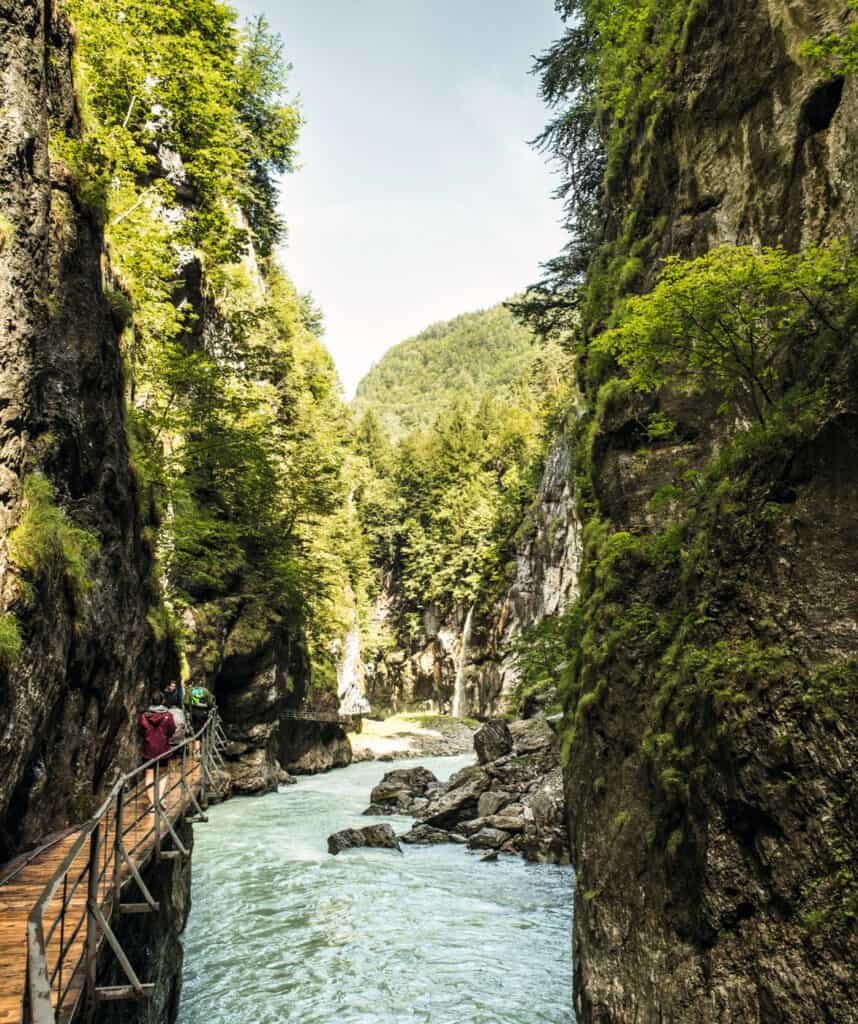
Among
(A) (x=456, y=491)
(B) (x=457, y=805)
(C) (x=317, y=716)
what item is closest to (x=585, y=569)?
(B) (x=457, y=805)

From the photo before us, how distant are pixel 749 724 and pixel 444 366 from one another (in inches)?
5970

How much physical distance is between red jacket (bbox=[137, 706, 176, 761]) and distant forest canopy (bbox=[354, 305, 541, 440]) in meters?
110

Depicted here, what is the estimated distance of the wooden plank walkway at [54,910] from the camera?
4258 millimetres

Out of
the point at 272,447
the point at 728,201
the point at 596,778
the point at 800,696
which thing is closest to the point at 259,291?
the point at 272,447

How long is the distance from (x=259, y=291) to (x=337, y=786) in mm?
22860

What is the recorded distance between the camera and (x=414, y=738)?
3947 cm

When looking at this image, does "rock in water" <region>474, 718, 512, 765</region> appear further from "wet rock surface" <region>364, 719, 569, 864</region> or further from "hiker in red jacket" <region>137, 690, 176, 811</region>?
"hiker in red jacket" <region>137, 690, 176, 811</region>

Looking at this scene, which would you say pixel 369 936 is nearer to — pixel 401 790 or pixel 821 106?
pixel 401 790

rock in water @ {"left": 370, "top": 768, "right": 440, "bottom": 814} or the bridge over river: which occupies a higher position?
the bridge over river

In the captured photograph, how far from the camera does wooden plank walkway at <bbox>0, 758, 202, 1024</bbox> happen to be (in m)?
4.26

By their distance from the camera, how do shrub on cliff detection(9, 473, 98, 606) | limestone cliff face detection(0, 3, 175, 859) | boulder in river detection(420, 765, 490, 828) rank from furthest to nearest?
boulder in river detection(420, 765, 490, 828) < limestone cliff face detection(0, 3, 175, 859) < shrub on cliff detection(9, 473, 98, 606)

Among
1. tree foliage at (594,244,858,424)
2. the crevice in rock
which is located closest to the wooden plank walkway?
tree foliage at (594,244,858,424)

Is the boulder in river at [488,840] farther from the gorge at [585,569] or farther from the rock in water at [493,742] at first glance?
the rock in water at [493,742]

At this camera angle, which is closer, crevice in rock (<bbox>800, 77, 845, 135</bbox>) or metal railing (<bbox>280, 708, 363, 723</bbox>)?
crevice in rock (<bbox>800, 77, 845, 135</bbox>)
